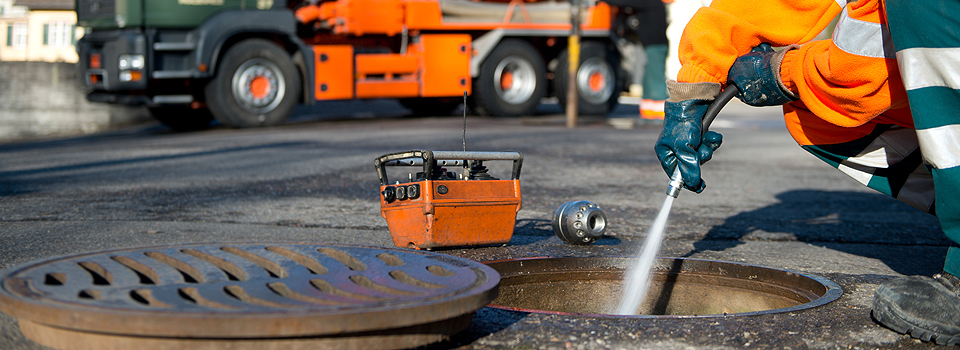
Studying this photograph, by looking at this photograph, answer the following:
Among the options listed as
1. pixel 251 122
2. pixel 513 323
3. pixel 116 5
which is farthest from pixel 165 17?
pixel 513 323

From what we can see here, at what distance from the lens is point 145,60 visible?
8555 mm

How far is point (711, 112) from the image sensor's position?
7.56 feet

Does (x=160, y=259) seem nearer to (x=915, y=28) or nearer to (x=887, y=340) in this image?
(x=887, y=340)

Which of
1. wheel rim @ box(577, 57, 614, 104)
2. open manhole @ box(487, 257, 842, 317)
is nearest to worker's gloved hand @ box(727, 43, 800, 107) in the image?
open manhole @ box(487, 257, 842, 317)

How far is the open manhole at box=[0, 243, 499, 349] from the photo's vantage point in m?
1.36

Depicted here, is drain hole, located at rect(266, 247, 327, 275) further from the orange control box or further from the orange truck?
the orange truck

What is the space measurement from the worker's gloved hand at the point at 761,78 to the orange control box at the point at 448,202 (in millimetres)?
779

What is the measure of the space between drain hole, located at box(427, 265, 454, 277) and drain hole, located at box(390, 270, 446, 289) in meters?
0.08

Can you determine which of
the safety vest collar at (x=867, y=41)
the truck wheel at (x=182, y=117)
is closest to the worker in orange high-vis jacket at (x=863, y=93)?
the safety vest collar at (x=867, y=41)

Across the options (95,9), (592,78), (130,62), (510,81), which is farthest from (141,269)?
(592,78)

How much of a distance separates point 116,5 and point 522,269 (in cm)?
755

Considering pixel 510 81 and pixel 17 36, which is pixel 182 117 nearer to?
pixel 510 81

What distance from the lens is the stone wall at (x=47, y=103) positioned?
11.2 meters

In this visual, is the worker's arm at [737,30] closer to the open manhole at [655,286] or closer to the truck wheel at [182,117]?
the open manhole at [655,286]
